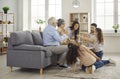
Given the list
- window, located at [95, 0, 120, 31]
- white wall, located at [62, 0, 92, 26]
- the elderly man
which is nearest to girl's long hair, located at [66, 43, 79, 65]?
the elderly man

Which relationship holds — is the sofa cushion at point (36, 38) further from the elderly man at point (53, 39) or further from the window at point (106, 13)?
the window at point (106, 13)

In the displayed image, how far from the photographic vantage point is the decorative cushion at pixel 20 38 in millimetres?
4656

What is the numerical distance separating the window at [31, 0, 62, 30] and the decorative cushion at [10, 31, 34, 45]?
399cm

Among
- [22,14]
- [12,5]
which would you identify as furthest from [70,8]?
[12,5]

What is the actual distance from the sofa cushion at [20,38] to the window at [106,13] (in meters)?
4.11

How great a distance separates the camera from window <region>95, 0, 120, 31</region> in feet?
27.1

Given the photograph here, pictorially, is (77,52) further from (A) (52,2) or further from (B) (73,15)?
(A) (52,2)

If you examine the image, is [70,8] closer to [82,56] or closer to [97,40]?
[97,40]

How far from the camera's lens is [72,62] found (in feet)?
15.3

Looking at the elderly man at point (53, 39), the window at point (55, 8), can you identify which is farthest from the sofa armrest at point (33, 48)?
the window at point (55, 8)

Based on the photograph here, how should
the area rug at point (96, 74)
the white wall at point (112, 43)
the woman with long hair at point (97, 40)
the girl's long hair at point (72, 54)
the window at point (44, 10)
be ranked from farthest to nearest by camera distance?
the window at point (44, 10)
the white wall at point (112, 43)
the woman with long hair at point (97, 40)
the girl's long hair at point (72, 54)
the area rug at point (96, 74)

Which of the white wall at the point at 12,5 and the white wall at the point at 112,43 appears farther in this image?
the white wall at the point at 12,5

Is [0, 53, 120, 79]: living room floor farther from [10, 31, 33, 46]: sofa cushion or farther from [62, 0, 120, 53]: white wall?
[62, 0, 120, 53]: white wall

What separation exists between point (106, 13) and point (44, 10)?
2704mm
